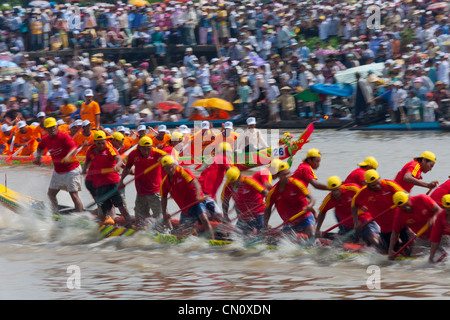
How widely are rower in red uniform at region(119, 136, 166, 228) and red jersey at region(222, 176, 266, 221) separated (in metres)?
1.26

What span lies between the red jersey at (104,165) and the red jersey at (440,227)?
→ 465cm

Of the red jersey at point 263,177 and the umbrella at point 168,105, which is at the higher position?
the red jersey at point 263,177

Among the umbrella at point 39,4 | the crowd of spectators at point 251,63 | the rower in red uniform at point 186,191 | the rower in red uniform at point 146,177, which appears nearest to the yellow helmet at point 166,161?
the rower in red uniform at point 186,191

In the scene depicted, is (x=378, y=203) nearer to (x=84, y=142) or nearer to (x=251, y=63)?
(x=84, y=142)

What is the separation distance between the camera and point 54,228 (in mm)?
12391

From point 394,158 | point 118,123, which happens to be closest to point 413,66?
point 394,158

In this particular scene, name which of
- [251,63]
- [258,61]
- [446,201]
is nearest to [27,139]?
[251,63]

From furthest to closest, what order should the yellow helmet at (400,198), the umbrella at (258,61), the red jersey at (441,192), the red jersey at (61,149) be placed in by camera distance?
1. the umbrella at (258,61)
2. the red jersey at (61,149)
3. the red jersey at (441,192)
4. the yellow helmet at (400,198)

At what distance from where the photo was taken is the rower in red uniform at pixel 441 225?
856 cm

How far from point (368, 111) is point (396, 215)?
11.8 meters

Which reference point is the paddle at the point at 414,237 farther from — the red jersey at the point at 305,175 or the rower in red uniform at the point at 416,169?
the red jersey at the point at 305,175

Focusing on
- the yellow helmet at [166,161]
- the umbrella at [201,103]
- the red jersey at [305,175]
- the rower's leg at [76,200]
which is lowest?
the rower's leg at [76,200]

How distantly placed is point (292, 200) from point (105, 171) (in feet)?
9.56

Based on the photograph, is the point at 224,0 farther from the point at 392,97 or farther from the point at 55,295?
the point at 55,295
